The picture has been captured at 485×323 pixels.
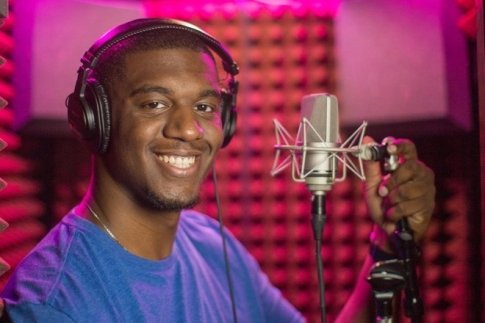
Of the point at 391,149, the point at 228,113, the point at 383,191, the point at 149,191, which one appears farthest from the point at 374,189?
the point at 149,191

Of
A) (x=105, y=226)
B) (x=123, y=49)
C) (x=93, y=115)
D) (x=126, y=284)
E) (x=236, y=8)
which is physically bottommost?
(x=126, y=284)

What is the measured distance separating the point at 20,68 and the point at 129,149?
823 millimetres

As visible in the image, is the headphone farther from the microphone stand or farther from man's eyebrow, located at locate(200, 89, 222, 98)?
the microphone stand

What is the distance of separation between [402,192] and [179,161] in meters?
0.55

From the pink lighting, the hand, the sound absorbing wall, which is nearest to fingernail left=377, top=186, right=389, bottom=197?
the hand

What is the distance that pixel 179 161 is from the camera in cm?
142

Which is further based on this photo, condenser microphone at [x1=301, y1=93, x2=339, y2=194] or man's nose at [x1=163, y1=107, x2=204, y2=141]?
man's nose at [x1=163, y1=107, x2=204, y2=141]

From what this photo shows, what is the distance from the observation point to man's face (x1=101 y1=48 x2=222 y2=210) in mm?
1378

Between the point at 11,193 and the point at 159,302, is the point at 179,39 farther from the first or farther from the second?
the point at 11,193

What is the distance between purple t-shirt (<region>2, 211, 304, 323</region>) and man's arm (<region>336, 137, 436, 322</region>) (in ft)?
1.17

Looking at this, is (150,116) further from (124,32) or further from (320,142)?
(320,142)

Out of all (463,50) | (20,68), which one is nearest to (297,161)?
(463,50)

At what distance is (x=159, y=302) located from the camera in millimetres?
1315

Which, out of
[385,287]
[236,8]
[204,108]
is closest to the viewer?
[385,287]
